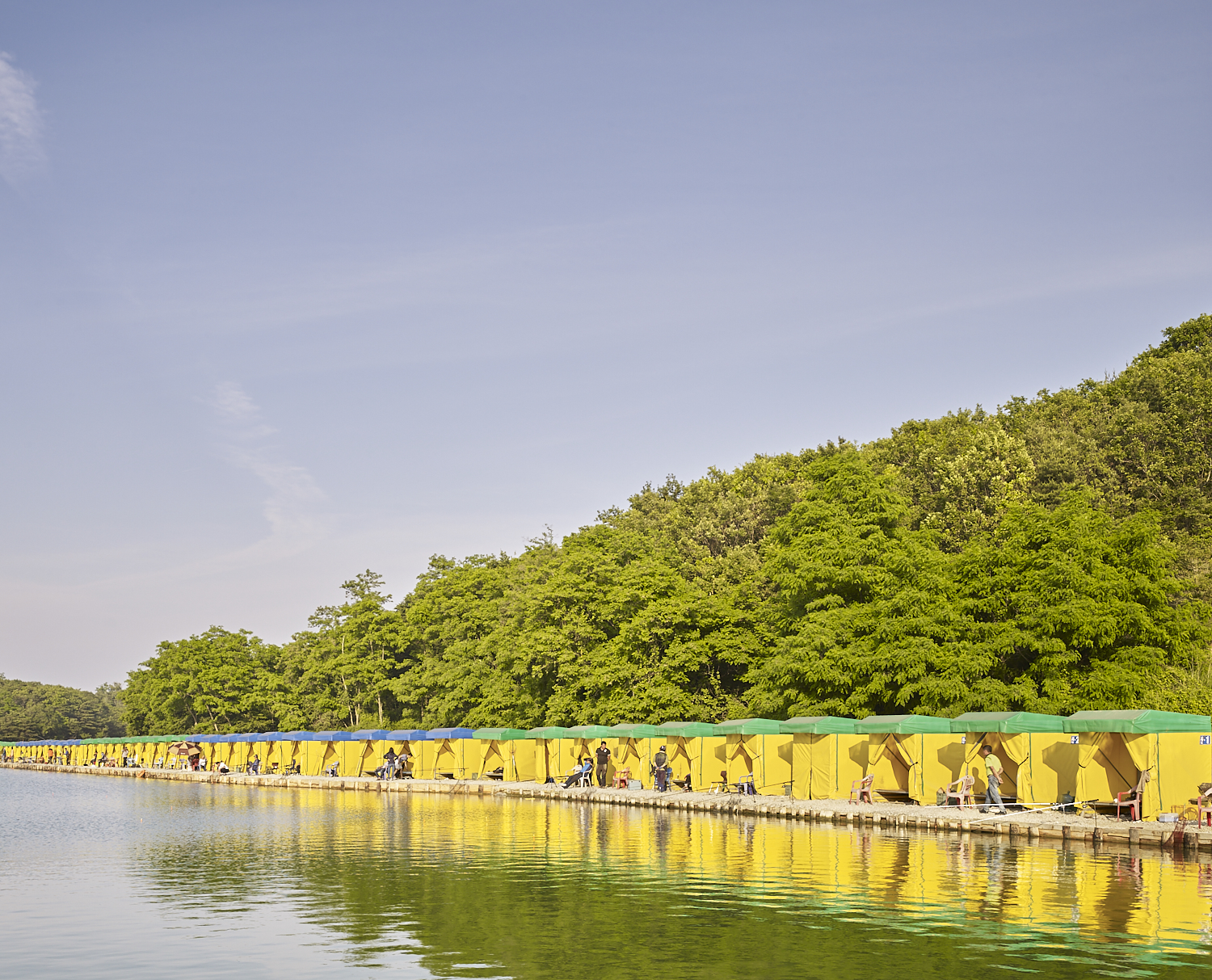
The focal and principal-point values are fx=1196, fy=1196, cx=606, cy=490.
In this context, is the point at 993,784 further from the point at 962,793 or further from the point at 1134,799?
the point at 1134,799

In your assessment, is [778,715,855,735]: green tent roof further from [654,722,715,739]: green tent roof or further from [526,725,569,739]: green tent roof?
[526,725,569,739]: green tent roof

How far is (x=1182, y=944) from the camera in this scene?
55.7ft

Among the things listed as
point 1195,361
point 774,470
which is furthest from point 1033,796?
point 774,470

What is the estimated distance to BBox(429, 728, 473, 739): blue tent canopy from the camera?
227 feet

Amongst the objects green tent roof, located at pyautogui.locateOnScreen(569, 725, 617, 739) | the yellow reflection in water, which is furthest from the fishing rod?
green tent roof, located at pyautogui.locateOnScreen(569, 725, 617, 739)

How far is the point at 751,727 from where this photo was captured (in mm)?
47844

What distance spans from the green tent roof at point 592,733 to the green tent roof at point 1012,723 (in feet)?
73.5

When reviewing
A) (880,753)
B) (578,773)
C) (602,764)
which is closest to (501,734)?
(578,773)

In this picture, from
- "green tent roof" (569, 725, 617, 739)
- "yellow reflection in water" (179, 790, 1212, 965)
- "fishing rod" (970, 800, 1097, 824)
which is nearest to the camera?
"yellow reflection in water" (179, 790, 1212, 965)

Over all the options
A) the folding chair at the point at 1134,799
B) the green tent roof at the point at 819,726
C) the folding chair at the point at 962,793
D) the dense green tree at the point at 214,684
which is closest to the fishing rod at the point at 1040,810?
the folding chair at the point at 1134,799

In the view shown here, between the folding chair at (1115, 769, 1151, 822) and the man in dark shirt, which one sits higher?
the folding chair at (1115, 769, 1151, 822)

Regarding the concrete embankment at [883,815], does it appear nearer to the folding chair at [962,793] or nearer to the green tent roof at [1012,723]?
the folding chair at [962,793]

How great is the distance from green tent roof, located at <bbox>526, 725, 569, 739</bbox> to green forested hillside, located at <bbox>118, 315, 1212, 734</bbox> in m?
4.43

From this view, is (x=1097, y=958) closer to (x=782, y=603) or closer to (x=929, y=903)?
(x=929, y=903)
